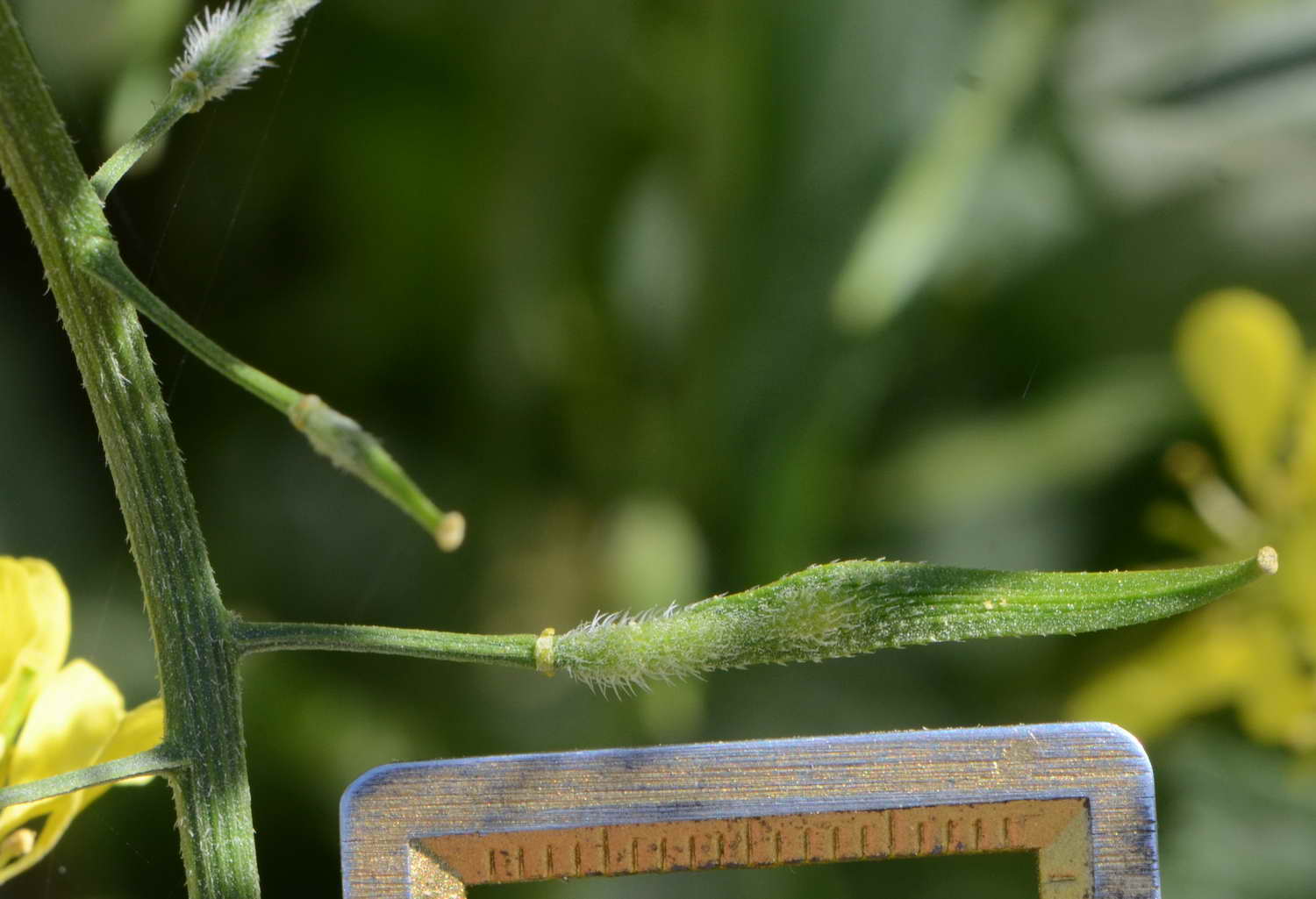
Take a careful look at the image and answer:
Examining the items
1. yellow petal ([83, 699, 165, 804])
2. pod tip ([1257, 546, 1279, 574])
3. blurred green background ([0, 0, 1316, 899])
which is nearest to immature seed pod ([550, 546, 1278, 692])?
pod tip ([1257, 546, 1279, 574])

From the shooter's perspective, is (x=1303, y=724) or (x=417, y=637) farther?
(x=1303, y=724)

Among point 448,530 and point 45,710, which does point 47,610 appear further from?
point 448,530

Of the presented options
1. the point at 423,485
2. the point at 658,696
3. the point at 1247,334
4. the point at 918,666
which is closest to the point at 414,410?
the point at 423,485

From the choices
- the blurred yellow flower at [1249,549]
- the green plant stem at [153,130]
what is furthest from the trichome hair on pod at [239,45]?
the blurred yellow flower at [1249,549]

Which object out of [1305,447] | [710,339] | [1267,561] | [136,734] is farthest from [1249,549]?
[136,734]

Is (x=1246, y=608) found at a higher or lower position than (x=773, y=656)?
higher

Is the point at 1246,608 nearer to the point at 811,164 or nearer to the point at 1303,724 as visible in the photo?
the point at 1303,724

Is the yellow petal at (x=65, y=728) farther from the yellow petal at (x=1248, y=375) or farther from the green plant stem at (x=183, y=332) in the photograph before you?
the yellow petal at (x=1248, y=375)
